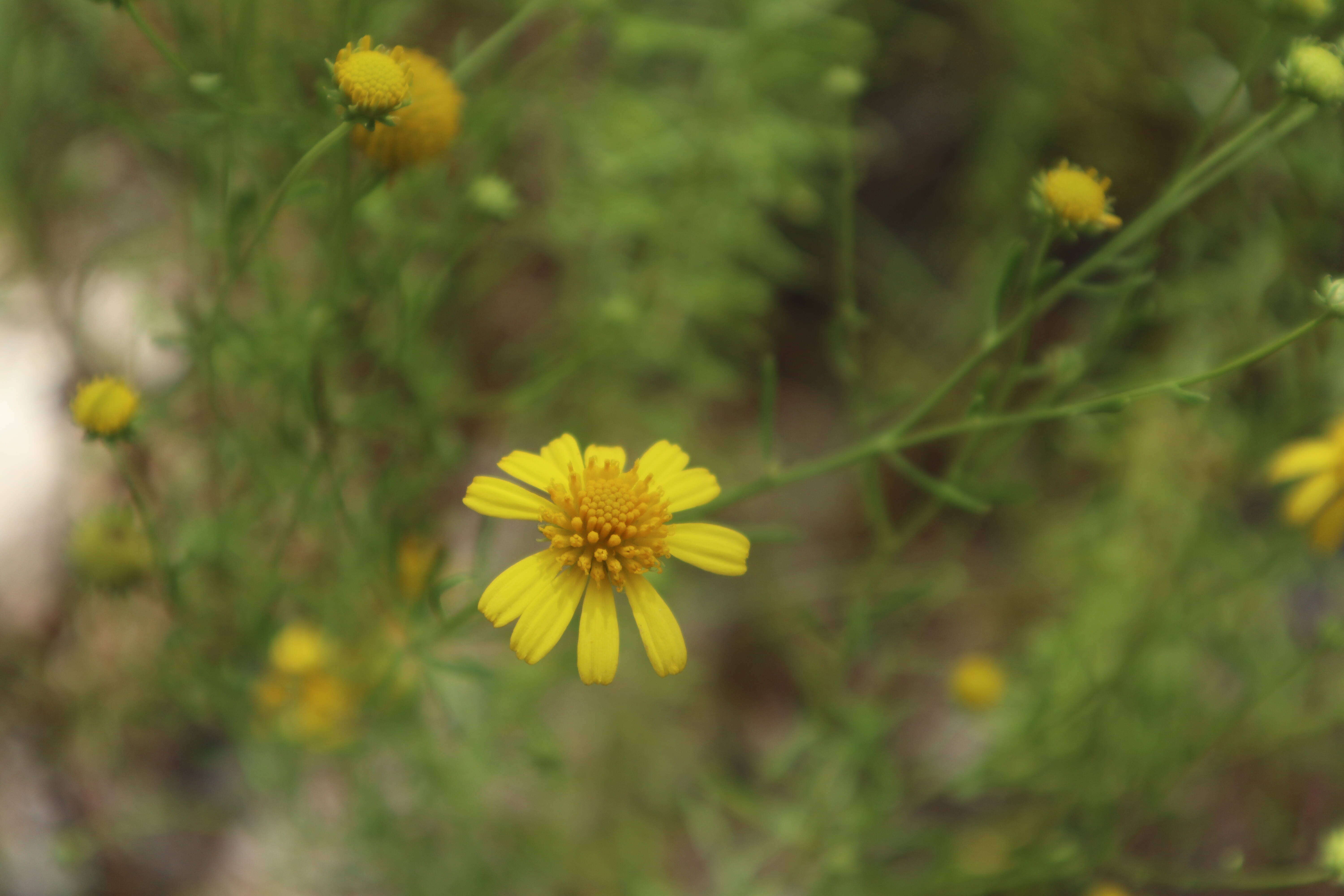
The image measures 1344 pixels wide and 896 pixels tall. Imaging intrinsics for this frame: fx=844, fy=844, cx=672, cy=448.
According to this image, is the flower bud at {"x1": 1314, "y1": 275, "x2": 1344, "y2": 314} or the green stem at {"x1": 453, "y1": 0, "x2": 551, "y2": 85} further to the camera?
the green stem at {"x1": 453, "y1": 0, "x2": 551, "y2": 85}

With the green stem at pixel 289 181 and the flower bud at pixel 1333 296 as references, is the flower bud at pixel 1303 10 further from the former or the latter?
the green stem at pixel 289 181

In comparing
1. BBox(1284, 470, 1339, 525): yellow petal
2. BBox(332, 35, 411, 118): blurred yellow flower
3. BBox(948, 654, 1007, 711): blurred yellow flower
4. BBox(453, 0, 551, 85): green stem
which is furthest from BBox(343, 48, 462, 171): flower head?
BBox(1284, 470, 1339, 525): yellow petal

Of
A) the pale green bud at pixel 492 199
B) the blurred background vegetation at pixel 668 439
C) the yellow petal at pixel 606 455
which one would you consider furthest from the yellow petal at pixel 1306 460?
the pale green bud at pixel 492 199

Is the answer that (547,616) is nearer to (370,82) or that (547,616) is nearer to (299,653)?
(370,82)

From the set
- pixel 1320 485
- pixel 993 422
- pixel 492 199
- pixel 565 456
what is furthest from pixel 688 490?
pixel 1320 485

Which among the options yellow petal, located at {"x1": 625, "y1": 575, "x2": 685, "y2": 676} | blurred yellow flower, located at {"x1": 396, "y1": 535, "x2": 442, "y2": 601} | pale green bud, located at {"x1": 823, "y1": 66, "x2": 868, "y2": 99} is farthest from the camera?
blurred yellow flower, located at {"x1": 396, "y1": 535, "x2": 442, "y2": 601}

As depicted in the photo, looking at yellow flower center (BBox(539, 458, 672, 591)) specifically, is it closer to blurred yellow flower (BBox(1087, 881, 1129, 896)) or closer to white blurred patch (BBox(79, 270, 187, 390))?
blurred yellow flower (BBox(1087, 881, 1129, 896))

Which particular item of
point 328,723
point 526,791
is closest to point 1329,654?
point 526,791
